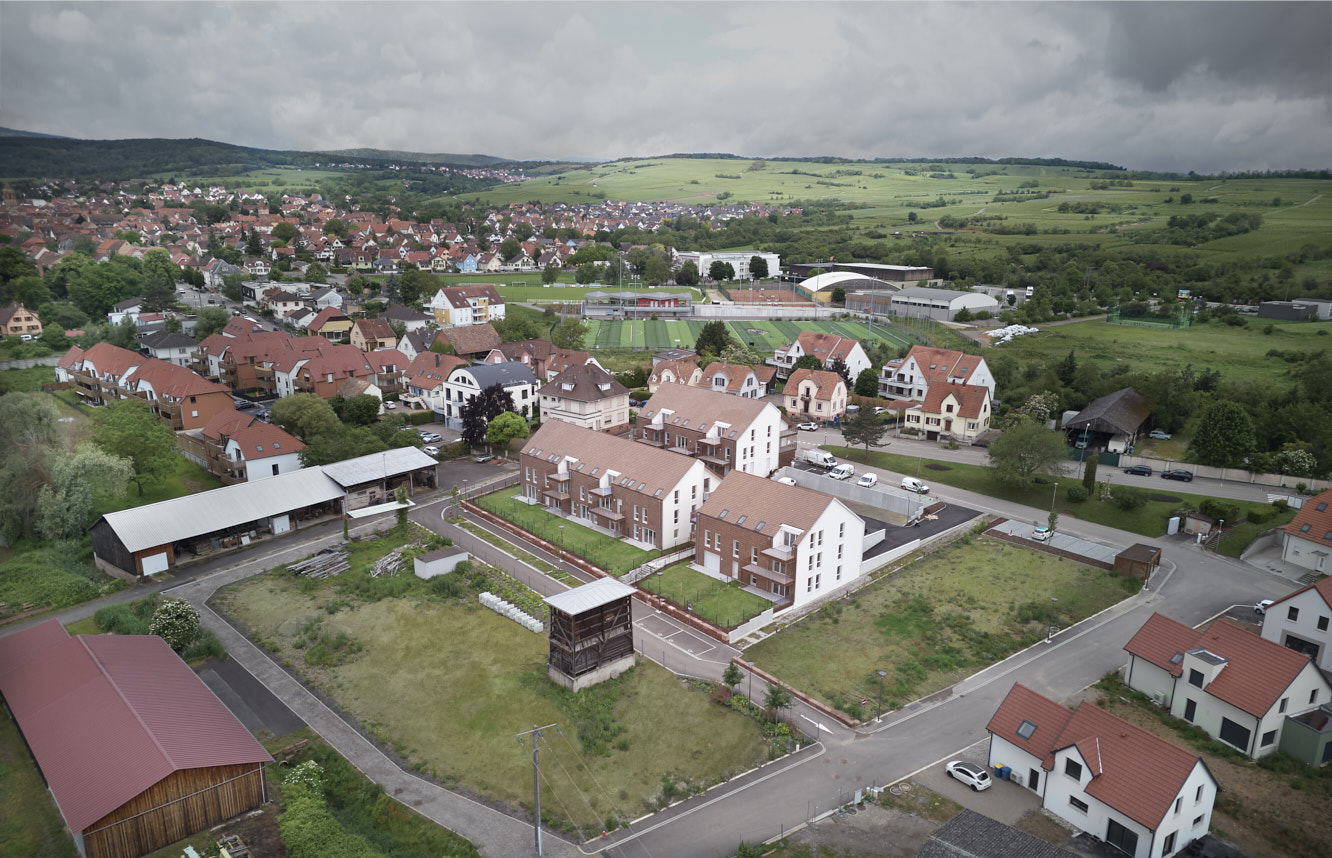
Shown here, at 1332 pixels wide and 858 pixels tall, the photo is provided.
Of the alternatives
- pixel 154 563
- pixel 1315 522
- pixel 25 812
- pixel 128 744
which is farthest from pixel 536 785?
pixel 1315 522

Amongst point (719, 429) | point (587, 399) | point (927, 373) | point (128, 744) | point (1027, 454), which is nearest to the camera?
point (128, 744)

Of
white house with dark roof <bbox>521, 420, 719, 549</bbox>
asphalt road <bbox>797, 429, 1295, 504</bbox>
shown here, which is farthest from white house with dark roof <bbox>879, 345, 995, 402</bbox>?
white house with dark roof <bbox>521, 420, 719, 549</bbox>

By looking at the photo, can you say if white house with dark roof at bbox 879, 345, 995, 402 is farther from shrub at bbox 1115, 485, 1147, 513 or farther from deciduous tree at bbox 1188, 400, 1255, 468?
shrub at bbox 1115, 485, 1147, 513

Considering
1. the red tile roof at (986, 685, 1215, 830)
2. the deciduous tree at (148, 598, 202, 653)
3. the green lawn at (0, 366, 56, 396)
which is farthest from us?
the green lawn at (0, 366, 56, 396)

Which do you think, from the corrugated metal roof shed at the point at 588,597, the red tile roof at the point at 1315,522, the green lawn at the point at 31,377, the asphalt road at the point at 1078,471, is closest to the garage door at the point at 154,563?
the corrugated metal roof shed at the point at 588,597

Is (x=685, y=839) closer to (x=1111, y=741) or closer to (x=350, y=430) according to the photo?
(x=1111, y=741)

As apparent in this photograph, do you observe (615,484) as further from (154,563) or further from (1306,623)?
(1306,623)

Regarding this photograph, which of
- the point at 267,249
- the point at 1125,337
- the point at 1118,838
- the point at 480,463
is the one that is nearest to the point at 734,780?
the point at 1118,838
